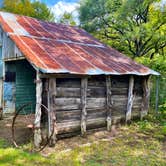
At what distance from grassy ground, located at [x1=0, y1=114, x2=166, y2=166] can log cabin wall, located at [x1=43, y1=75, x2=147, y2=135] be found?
0.48 meters

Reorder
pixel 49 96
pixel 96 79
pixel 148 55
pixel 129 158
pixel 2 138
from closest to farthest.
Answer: pixel 129 158
pixel 49 96
pixel 2 138
pixel 96 79
pixel 148 55

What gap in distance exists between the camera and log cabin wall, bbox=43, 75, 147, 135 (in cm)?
820

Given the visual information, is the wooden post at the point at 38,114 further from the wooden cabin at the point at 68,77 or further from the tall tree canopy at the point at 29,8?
the tall tree canopy at the point at 29,8

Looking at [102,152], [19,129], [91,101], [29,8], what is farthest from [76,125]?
[29,8]

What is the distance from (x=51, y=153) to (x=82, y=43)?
549cm

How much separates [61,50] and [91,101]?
2.11 meters

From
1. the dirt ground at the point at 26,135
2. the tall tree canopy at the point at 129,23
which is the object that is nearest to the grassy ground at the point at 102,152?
the dirt ground at the point at 26,135

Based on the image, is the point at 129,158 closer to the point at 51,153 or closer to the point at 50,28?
the point at 51,153

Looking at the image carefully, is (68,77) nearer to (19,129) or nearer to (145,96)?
(19,129)

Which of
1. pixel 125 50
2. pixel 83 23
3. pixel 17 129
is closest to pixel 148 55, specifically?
pixel 125 50

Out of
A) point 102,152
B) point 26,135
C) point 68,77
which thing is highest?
point 68,77

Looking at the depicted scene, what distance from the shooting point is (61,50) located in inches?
368

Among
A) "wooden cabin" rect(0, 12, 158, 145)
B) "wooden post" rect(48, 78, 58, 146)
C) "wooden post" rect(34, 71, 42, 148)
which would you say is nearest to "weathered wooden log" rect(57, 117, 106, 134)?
"wooden cabin" rect(0, 12, 158, 145)

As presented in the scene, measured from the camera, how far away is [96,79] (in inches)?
371
